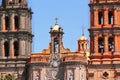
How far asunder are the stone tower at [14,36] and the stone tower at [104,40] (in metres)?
9.54

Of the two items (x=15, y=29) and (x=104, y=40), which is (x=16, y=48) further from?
(x=104, y=40)

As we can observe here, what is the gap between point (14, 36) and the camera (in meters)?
101

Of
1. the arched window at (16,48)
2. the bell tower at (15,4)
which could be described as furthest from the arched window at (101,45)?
the bell tower at (15,4)

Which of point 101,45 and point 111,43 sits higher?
point 111,43

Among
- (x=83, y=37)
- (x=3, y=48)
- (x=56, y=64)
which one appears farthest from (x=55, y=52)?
(x=83, y=37)

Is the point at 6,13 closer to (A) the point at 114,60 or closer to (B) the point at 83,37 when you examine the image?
(A) the point at 114,60

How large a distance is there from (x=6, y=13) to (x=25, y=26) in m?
3.42

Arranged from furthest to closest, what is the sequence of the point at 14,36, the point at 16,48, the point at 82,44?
the point at 82,44 < the point at 16,48 < the point at 14,36

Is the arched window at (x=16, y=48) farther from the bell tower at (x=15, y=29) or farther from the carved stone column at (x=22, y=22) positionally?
the carved stone column at (x=22, y=22)

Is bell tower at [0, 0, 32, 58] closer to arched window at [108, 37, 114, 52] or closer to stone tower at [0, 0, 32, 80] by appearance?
stone tower at [0, 0, 32, 80]

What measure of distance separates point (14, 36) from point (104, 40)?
13116mm

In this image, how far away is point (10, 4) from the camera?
10231cm

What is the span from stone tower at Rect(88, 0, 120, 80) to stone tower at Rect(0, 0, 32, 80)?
31.3 ft

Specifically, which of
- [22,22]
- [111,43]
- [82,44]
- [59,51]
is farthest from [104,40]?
[82,44]
